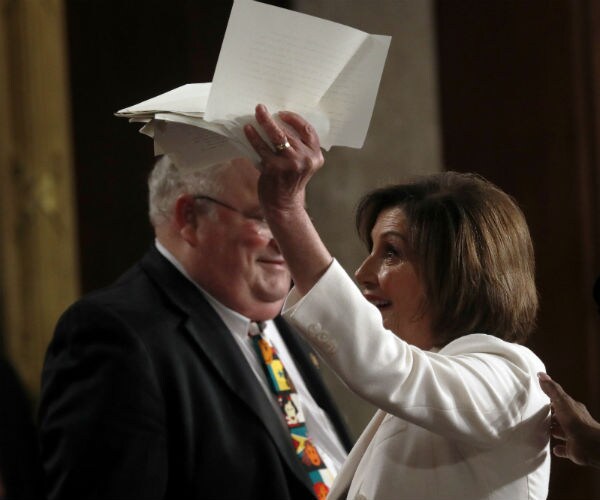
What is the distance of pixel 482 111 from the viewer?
10.9ft

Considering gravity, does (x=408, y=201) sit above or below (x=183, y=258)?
above

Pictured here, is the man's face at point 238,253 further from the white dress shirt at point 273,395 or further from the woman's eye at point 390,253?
the woman's eye at point 390,253

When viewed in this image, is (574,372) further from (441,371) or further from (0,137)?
(0,137)

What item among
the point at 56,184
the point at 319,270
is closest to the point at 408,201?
the point at 319,270

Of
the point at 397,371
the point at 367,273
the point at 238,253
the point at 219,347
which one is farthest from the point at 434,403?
the point at 238,253

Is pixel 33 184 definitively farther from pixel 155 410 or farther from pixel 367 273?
pixel 367 273

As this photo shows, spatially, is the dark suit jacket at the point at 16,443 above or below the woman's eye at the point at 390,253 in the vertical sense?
below

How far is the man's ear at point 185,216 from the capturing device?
274 centimetres

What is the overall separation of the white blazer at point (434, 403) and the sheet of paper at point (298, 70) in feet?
0.78

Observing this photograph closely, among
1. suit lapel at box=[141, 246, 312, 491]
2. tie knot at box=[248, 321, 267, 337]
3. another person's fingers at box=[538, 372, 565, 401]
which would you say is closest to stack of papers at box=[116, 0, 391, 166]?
another person's fingers at box=[538, 372, 565, 401]

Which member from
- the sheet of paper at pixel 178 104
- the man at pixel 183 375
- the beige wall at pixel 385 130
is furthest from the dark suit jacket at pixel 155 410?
the beige wall at pixel 385 130

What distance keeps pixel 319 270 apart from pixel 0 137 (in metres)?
3.53

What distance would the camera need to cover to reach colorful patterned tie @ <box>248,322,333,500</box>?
2.55 meters

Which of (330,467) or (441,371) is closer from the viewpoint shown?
(441,371)
